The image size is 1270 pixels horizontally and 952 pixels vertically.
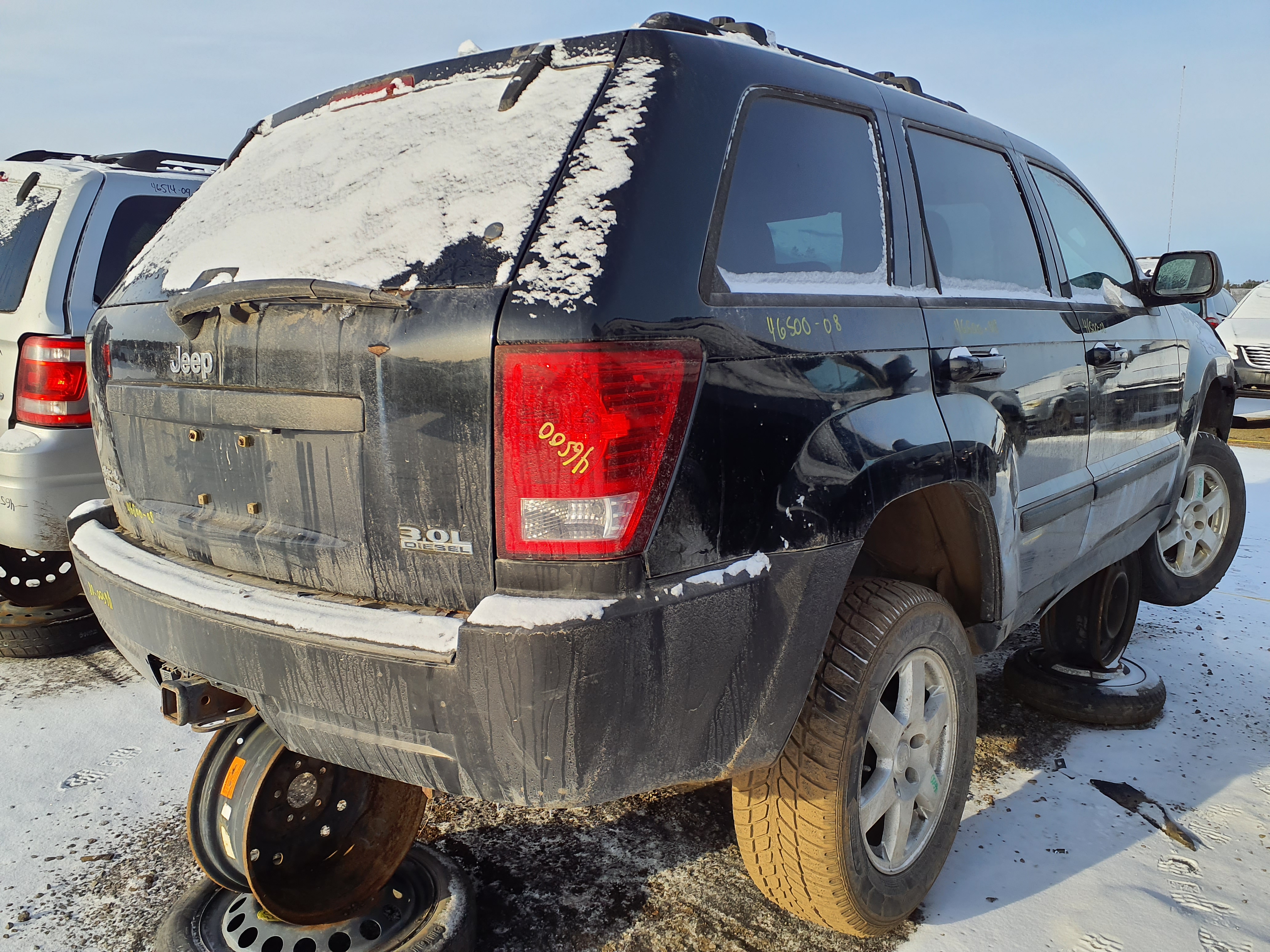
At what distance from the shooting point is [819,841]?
200 cm

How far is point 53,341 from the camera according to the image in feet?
11.2

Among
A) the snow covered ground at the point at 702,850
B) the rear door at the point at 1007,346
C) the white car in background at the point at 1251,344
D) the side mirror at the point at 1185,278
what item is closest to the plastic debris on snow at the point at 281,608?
the snow covered ground at the point at 702,850

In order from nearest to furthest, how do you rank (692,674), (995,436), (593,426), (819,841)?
1. (593,426)
2. (692,674)
3. (819,841)
4. (995,436)

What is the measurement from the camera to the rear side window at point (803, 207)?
1.82 metres

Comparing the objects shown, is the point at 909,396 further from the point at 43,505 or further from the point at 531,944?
the point at 43,505

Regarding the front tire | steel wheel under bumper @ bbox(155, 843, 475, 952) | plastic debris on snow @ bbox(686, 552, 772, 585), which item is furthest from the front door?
steel wheel under bumper @ bbox(155, 843, 475, 952)

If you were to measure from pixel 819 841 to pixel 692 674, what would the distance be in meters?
0.65

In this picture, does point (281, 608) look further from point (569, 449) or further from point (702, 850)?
point (702, 850)

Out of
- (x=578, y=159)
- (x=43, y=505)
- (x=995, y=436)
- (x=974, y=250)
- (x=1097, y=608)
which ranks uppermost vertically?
(x=578, y=159)

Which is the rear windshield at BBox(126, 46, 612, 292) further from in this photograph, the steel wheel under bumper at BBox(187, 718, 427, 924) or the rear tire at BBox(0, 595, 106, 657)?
the rear tire at BBox(0, 595, 106, 657)

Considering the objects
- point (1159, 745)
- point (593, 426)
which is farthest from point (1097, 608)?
point (593, 426)

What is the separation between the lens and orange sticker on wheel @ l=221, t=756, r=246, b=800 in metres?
2.04

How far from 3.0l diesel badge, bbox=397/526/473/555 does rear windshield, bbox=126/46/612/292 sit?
428mm

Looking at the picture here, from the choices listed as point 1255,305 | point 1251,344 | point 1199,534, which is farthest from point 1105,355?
point 1255,305
